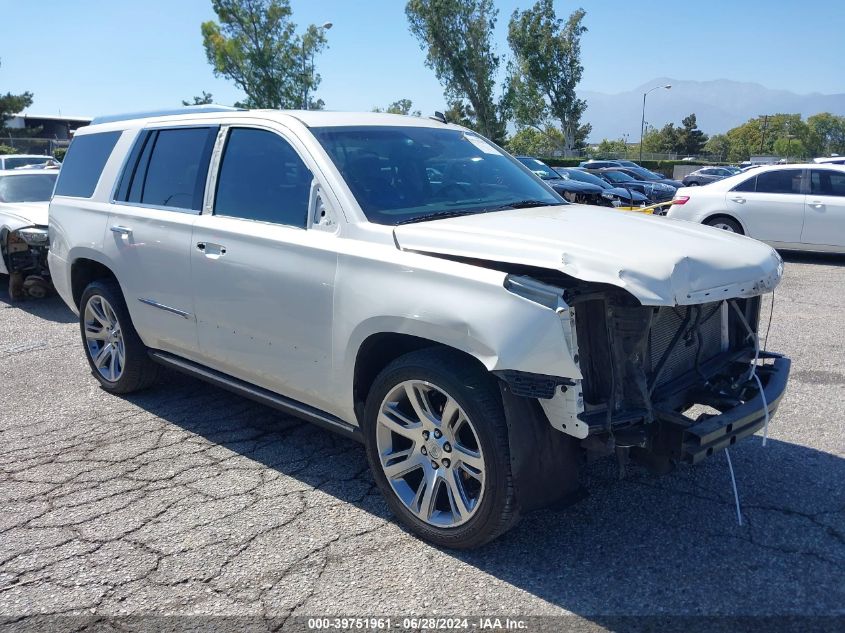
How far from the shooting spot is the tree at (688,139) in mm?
106562

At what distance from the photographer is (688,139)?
352 ft

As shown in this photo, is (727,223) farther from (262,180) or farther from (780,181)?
(262,180)

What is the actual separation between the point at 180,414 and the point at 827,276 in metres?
8.97

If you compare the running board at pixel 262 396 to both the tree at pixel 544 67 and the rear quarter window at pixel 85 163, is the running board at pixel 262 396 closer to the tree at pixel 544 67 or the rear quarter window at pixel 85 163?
the rear quarter window at pixel 85 163

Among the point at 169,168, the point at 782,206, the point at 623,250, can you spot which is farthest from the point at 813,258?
the point at 169,168

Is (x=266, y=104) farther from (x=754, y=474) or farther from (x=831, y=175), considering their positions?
(x=754, y=474)

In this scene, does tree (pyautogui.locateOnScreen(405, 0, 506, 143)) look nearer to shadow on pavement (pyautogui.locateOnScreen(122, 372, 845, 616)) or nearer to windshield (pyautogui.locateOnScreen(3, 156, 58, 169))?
windshield (pyautogui.locateOnScreen(3, 156, 58, 169))

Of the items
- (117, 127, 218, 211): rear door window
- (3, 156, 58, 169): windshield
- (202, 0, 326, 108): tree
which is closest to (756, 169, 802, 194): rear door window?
(117, 127, 218, 211): rear door window

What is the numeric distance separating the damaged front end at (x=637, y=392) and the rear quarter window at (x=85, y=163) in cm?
375

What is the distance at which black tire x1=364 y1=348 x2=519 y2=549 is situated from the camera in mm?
2934

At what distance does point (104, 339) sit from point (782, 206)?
9.95 m

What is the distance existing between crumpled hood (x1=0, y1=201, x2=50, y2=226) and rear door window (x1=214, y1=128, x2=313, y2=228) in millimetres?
5805

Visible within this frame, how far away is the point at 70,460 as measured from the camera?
437cm

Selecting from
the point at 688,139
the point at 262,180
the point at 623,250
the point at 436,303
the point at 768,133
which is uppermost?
the point at 768,133
